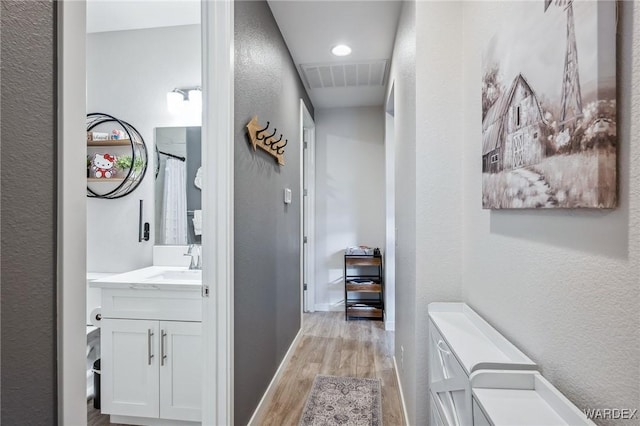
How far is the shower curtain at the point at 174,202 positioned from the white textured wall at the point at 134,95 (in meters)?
0.10

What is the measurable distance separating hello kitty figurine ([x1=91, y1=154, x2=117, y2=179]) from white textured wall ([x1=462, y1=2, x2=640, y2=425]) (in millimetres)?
2501

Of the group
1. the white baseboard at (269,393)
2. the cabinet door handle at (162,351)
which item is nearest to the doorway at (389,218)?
the white baseboard at (269,393)

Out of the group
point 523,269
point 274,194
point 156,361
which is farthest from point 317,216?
point 523,269

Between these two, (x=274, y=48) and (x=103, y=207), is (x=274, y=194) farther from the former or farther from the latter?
(x=103, y=207)

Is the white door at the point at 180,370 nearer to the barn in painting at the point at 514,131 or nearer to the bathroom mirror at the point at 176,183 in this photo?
the bathroom mirror at the point at 176,183

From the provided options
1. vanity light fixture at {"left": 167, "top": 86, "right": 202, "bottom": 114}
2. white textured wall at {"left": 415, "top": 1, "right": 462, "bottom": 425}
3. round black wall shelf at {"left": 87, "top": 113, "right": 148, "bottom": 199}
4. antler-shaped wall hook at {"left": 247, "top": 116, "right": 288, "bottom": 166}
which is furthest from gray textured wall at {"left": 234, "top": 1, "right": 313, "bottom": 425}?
round black wall shelf at {"left": 87, "top": 113, "right": 148, "bottom": 199}

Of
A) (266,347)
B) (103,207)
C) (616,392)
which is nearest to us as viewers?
(616,392)

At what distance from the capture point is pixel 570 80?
0.68m

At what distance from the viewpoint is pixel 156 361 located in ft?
5.85

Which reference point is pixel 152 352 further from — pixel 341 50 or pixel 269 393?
pixel 341 50

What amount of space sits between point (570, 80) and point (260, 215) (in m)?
1.56

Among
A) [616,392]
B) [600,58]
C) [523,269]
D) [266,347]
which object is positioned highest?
[600,58]

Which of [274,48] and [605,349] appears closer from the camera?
[605,349]

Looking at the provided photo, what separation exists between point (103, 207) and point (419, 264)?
232cm
